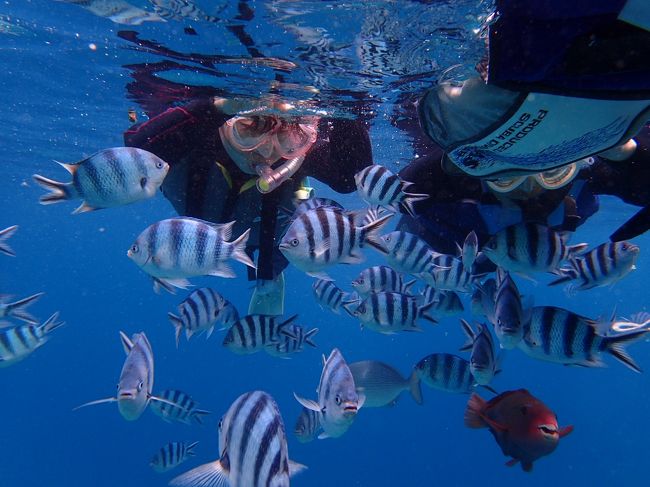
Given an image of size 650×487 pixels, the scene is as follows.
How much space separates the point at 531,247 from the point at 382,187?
5.59 ft

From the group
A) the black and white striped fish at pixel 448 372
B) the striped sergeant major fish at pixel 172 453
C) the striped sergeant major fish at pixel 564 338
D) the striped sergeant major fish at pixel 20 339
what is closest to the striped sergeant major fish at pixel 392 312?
the black and white striped fish at pixel 448 372

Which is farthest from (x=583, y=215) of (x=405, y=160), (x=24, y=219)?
(x=24, y=219)

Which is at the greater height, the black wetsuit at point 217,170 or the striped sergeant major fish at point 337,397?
the black wetsuit at point 217,170

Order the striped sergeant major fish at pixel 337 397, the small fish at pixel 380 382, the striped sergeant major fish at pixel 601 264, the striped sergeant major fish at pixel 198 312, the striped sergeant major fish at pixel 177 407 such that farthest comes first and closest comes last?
the striped sergeant major fish at pixel 177 407
the small fish at pixel 380 382
the striped sergeant major fish at pixel 198 312
the striped sergeant major fish at pixel 601 264
the striped sergeant major fish at pixel 337 397

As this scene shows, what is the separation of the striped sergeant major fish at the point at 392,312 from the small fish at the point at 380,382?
1152 millimetres

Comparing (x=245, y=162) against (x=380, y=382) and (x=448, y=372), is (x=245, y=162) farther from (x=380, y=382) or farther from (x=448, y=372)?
(x=448, y=372)

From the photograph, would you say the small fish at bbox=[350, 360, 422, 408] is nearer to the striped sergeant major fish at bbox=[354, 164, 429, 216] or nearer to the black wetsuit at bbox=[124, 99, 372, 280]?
the black wetsuit at bbox=[124, 99, 372, 280]

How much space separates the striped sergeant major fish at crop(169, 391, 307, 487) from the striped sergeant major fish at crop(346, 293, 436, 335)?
10.9ft

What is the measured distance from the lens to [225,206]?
6.30 m

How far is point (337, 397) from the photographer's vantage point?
3512 millimetres

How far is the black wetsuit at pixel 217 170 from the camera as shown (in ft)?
18.8

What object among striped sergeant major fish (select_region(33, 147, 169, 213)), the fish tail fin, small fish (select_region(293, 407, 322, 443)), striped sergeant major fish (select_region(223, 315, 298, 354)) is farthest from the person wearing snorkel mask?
the fish tail fin

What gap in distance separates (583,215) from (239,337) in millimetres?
5296

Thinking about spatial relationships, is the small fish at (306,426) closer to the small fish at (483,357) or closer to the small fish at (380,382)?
the small fish at (380,382)
